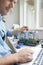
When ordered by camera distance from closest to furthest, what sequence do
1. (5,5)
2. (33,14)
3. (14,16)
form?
(5,5) < (14,16) < (33,14)

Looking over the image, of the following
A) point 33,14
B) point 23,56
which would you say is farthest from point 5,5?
point 33,14

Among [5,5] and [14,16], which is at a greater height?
[5,5]

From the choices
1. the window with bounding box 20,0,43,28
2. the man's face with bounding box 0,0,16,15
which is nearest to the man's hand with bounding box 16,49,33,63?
the man's face with bounding box 0,0,16,15

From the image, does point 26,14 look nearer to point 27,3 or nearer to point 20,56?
point 27,3

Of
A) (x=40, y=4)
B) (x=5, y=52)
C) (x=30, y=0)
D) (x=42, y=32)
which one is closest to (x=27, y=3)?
(x=30, y=0)

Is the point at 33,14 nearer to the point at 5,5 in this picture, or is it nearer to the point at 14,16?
the point at 14,16

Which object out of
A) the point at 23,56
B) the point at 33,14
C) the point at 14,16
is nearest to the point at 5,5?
the point at 23,56

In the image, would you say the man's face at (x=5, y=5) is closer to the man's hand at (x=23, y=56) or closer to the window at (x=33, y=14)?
the man's hand at (x=23, y=56)

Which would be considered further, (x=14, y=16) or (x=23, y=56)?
(x=14, y=16)

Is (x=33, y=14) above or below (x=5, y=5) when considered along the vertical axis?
below

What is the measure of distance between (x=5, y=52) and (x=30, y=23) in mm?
2501

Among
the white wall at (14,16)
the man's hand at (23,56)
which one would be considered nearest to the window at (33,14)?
the white wall at (14,16)

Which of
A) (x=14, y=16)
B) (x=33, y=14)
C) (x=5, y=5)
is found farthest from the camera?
(x=33, y=14)

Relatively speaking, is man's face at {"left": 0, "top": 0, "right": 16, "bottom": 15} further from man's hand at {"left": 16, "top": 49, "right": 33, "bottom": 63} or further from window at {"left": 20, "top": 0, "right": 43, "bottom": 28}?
window at {"left": 20, "top": 0, "right": 43, "bottom": 28}
